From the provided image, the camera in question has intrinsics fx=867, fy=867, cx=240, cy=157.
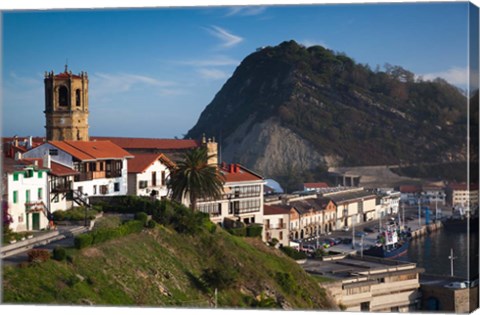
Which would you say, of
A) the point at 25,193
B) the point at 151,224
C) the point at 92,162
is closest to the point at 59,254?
the point at 25,193

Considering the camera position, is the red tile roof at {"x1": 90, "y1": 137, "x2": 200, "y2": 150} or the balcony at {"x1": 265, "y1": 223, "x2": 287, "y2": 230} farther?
the balcony at {"x1": 265, "y1": 223, "x2": 287, "y2": 230}

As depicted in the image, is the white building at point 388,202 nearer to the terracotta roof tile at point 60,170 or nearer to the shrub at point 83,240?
the terracotta roof tile at point 60,170

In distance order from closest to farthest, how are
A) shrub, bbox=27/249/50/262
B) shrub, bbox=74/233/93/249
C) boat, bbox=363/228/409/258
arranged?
shrub, bbox=27/249/50/262, shrub, bbox=74/233/93/249, boat, bbox=363/228/409/258

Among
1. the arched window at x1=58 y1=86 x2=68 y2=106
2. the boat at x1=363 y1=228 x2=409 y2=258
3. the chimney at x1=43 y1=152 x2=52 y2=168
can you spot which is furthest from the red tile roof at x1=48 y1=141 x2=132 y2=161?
the boat at x1=363 y1=228 x2=409 y2=258

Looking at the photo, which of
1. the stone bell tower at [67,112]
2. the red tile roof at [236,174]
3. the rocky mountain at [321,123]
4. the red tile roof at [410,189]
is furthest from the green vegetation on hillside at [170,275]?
the red tile roof at [410,189]

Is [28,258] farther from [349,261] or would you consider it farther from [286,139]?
[286,139]

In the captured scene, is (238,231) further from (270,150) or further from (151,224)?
(270,150)

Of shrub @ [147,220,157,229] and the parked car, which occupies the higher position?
shrub @ [147,220,157,229]

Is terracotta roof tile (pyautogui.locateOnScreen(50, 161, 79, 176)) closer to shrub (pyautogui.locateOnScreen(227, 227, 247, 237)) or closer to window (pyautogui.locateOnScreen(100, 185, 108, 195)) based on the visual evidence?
window (pyautogui.locateOnScreen(100, 185, 108, 195))
